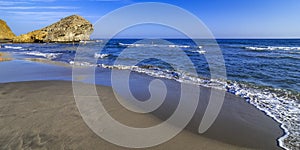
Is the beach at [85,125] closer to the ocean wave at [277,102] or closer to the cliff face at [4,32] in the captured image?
the ocean wave at [277,102]

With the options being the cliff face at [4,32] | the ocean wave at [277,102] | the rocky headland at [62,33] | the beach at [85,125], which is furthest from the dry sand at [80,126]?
the cliff face at [4,32]

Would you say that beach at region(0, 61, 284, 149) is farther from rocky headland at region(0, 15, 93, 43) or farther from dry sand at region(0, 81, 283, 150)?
rocky headland at region(0, 15, 93, 43)

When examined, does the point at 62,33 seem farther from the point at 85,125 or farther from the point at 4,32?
the point at 85,125

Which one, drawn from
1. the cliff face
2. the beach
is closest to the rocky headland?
the cliff face

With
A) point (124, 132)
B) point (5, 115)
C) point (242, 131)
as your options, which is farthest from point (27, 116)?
point (242, 131)

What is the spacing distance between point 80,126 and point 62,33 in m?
75.5

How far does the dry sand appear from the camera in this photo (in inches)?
120

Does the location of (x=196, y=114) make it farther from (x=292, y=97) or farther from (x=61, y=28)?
(x=61, y=28)

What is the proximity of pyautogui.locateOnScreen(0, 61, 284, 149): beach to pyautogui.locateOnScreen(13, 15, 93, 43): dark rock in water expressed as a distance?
71.5 m

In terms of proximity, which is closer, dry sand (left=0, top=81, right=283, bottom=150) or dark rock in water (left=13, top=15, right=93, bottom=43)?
dry sand (left=0, top=81, right=283, bottom=150)

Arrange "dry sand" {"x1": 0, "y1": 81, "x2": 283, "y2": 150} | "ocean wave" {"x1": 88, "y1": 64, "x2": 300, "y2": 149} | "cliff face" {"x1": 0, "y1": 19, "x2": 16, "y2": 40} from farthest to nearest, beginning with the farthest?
"cliff face" {"x1": 0, "y1": 19, "x2": 16, "y2": 40}
"ocean wave" {"x1": 88, "y1": 64, "x2": 300, "y2": 149}
"dry sand" {"x1": 0, "y1": 81, "x2": 283, "y2": 150}

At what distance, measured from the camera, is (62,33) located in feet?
228

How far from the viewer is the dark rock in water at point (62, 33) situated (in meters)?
69.1

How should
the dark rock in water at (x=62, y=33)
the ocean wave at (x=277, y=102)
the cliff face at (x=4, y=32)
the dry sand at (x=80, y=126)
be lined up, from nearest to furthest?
the dry sand at (x=80, y=126) → the ocean wave at (x=277, y=102) → the dark rock in water at (x=62, y=33) → the cliff face at (x=4, y=32)
